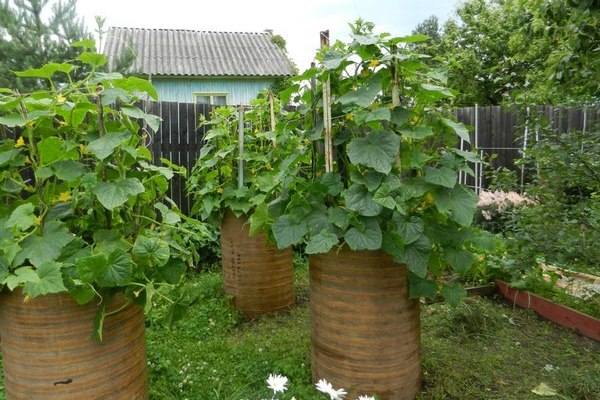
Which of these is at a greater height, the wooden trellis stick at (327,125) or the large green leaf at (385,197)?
the wooden trellis stick at (327,125)

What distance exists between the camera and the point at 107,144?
1.47 meters

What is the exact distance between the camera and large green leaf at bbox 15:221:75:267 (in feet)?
4.65

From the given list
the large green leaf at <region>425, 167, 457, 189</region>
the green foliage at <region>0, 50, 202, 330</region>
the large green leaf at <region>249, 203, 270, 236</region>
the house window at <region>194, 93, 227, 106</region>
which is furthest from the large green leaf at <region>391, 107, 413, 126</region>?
the house window at <region>194, 93, 227, 106</region>

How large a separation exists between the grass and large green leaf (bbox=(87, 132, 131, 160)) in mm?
A: 937

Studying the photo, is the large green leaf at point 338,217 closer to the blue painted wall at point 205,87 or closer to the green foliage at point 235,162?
the green foliage at point 235,162

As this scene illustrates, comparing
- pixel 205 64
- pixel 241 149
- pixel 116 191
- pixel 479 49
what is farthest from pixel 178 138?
pixel 479 49

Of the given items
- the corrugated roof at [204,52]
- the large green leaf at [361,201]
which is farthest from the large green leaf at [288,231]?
the corrugated roof at [204,52]

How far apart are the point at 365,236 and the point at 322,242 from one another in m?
0.16

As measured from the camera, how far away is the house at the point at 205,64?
12891 mm

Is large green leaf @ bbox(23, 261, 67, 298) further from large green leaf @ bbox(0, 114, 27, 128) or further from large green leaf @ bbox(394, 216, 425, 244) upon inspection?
large green leaf @ bbox(394, 216, 425, 244)

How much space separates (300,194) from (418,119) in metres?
0.58

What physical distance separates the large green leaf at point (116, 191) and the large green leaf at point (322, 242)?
61 centimetres

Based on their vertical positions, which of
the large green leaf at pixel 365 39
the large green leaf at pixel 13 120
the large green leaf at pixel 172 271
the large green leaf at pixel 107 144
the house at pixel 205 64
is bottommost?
the large green leaf at pixel 172 271

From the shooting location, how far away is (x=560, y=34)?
251cm
